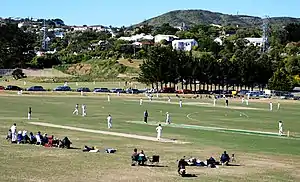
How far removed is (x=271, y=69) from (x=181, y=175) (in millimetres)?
113581

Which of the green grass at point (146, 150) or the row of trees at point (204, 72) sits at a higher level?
the row of trees at point (204, 72)

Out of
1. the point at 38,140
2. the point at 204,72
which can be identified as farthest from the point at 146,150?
the point at 204,72

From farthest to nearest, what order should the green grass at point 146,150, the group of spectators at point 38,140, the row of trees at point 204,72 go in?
1. the row of trees at point 204,72
2. the group of spectators at point 38,140
3. the green grass at point 146,150

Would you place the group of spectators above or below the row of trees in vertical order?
below

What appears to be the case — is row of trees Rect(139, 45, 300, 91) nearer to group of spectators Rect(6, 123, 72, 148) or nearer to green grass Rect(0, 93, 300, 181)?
green grass Rect(0, 93, 300, 181)

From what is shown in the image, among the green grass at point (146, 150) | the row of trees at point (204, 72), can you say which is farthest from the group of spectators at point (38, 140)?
the row of trees at point (204, 72)

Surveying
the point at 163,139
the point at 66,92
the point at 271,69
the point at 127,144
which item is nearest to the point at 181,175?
the point at 127,144

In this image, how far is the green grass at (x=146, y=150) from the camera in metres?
30.0

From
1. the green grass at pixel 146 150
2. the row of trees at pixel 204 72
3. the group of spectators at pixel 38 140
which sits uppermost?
the row of trees at pixel 204 72

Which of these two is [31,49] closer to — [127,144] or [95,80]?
[95,80]

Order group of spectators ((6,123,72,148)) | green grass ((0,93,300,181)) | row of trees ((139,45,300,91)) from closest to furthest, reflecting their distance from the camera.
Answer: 1. green grass ((0,93,300,181))
2. group of spectators ((6,123,72,148))
3. row of trees ((139,45,300,91))

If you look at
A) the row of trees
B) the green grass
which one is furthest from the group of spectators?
the row of trees

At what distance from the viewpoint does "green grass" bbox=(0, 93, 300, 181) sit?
98.3 feet

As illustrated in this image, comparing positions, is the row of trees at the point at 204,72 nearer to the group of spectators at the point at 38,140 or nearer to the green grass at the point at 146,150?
the green grass at the point at 146,150
